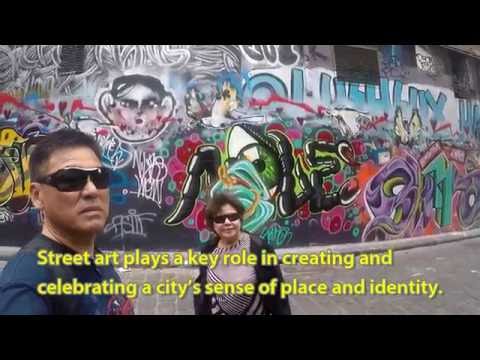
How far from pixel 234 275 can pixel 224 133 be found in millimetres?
2947

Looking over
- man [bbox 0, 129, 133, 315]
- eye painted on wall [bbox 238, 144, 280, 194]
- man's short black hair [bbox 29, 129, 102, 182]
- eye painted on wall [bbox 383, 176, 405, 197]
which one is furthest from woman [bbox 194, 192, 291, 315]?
eye painted on wall [bbox 383, 176, 405, 197]

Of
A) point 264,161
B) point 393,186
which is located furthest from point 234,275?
point 393,186

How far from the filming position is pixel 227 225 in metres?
3.13

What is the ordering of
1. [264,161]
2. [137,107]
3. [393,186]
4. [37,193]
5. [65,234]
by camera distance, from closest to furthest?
[65,234] → [37,193] → [137,107] → [264,161] → [393,186]

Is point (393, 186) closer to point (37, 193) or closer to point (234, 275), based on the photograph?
point (234, 275)

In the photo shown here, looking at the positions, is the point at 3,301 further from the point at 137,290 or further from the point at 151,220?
the point at 151,220

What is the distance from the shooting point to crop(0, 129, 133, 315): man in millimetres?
2574

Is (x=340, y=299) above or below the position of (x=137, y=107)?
below

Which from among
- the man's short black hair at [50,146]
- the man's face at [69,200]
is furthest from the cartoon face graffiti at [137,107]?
the man's face at [69,200]

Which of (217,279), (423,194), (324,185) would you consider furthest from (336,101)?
(217,279)

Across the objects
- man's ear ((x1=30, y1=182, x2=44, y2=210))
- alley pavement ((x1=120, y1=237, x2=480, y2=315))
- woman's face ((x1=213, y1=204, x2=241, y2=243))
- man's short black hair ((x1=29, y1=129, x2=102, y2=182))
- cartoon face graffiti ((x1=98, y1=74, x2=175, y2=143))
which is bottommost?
alley pavement ((x1=120, y1=237, x2=480, y2=315))

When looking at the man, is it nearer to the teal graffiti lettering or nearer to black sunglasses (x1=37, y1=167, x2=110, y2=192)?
black sunglasses (x1=37, y1=167, x2=110, y2=192)

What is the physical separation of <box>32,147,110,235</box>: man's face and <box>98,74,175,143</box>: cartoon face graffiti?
95.7 inches

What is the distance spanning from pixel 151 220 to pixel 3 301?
10.5 feet
